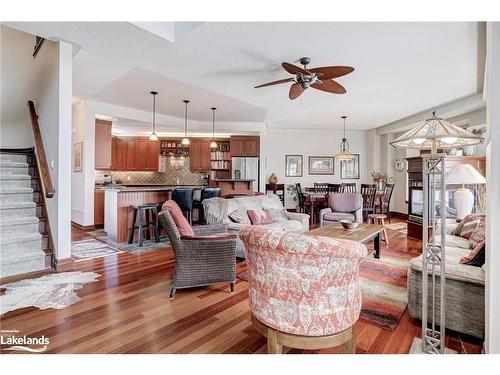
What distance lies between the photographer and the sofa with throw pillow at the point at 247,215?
12.8ft

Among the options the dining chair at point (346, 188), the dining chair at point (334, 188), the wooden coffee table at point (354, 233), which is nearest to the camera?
the wooden coffee table at point (354, 233)

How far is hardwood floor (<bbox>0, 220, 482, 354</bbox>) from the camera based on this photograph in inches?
72.1

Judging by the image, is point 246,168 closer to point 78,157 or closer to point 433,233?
point 78,157

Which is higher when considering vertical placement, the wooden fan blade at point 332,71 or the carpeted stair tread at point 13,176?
the wooden fan blade at point 332,71

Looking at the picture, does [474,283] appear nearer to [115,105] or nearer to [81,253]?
[81,253]

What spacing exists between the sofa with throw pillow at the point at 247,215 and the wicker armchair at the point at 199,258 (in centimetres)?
93

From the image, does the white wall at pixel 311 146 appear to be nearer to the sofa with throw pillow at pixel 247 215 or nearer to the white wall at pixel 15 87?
the sofa with throw pillow at pixel 247 215

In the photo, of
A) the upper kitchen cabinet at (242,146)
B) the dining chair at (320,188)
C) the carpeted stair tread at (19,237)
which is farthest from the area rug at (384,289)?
the upper kitchen cabinet at (242,146)

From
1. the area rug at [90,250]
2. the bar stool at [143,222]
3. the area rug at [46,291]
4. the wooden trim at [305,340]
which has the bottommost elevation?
the area rug at [46,291]

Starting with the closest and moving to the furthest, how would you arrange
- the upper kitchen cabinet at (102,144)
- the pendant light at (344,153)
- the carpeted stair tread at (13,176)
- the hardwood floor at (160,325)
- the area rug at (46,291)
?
the hardwood floor at (160,325)
the area rug at (46,291)
the carpeted stair tread at (13,176)
the upper kitchen cabinet at (102,144)
the pendant light at (344,153)

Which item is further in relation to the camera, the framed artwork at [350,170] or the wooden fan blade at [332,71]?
the framed artwork at [350,170]

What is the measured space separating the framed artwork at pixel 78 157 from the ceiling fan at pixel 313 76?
14.9 ft

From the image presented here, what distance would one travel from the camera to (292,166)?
870cm
